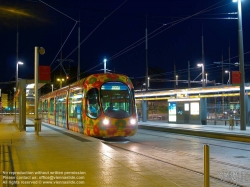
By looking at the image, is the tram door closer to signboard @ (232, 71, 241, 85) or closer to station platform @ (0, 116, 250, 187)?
signboard @ (232, 71, 241, 85)

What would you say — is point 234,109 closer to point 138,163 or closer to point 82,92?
point 82,92

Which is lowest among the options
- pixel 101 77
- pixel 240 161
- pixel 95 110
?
pixel 240 161

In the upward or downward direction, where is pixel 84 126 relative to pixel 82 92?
downward

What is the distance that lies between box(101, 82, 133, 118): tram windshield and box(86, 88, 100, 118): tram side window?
311mm

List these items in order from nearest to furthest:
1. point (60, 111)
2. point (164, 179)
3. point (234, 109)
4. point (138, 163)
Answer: point (164, 179), point (138, 163), point (60, 111), point (234, 109)

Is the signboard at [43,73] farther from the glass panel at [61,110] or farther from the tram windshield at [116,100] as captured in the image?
the tram windshield at [116,100]

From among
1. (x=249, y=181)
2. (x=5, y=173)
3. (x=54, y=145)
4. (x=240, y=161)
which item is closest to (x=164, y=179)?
(x=249, y=181)

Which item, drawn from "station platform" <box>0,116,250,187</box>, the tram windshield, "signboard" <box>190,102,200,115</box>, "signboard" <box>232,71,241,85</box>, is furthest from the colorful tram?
"signboard" <box>190,102,200,115</box>

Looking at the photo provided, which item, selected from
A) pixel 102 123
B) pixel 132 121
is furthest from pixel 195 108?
pixel 102 123

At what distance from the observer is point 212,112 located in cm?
3591

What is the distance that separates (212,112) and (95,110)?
2044cm

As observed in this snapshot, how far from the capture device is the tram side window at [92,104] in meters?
18.0

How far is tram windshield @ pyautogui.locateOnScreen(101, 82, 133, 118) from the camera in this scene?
1791 centimetres

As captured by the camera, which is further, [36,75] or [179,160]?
[36,75]
